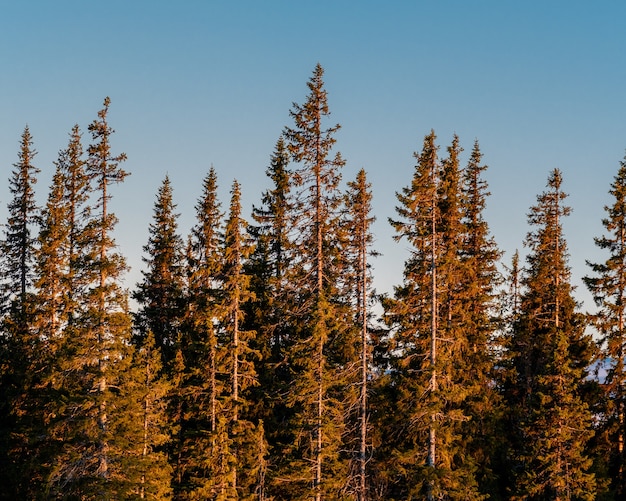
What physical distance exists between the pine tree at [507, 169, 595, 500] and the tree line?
0.14m

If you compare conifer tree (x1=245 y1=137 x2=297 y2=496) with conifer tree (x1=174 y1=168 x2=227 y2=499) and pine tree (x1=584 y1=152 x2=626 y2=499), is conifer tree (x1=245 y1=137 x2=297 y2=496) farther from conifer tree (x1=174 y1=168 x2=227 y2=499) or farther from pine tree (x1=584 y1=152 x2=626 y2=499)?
pine tree (x1=584 y1=152 x2=626 y2=499)

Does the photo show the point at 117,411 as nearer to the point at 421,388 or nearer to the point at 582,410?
the point at 421,388

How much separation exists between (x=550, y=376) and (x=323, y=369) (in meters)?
11.4

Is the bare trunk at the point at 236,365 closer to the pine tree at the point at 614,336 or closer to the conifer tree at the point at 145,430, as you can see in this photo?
the conifer tree at the point at 145,430

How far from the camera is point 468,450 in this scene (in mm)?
33125

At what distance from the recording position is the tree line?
27406mm

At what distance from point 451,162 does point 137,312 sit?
23.1 m

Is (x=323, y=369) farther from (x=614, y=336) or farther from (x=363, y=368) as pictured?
(x=614, y=336)

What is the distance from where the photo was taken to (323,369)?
3058cm

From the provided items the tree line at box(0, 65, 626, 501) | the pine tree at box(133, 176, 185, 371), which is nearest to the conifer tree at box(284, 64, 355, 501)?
the tree line at box(0, 65, 626, 501)

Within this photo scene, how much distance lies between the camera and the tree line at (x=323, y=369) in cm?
2741

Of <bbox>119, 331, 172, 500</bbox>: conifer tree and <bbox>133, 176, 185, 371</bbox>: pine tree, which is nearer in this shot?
<bbox>119, 331, 172, 500</bbox>: conifer tree

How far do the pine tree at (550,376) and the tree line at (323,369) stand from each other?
5.6 inches

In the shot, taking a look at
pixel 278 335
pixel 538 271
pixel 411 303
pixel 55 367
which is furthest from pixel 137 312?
pixel 538 271
